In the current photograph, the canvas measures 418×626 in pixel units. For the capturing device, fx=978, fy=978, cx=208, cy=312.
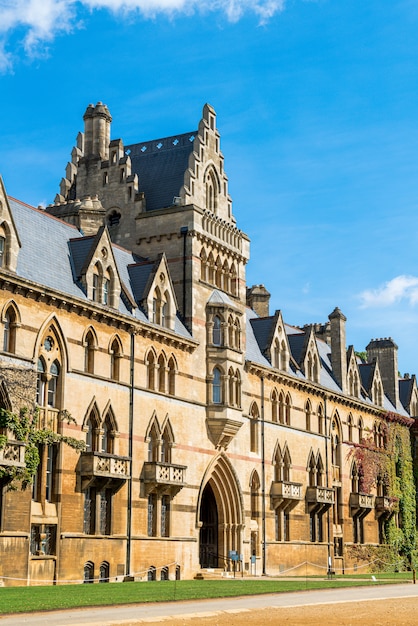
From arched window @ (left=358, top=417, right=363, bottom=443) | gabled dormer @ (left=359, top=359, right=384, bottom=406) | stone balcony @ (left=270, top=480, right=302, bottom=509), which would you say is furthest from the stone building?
gabled dormer @ (left=359, top=359, right=384, bottom=406)

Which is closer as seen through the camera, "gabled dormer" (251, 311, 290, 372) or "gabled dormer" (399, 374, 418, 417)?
"gabled dormer" (251, 311, 290, 372)

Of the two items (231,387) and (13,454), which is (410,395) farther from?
(13,454)

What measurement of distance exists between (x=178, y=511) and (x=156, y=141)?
2061 cm

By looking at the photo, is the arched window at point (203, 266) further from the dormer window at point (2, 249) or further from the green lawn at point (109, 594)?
the green lawn at point (109, 594)

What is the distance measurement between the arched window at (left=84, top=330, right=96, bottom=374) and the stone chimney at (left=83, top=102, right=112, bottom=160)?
15.0m

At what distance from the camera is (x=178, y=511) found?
4466 cm

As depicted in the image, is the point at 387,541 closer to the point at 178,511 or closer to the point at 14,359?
the point at 178,511

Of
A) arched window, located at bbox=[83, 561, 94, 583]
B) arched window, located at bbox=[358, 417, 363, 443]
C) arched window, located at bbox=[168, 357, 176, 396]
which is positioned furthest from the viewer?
arched window, located at bbox=[358, 417, 363, 443]

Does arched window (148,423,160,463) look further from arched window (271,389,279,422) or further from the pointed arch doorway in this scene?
arched window (271,389,279,422)

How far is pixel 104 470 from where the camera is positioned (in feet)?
126

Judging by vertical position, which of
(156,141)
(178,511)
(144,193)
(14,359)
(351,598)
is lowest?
(351,598)

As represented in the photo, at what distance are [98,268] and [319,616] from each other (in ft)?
69.7

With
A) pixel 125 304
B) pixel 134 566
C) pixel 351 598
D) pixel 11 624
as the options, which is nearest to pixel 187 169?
pixel 125 304

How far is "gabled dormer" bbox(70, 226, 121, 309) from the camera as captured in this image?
132 feet
